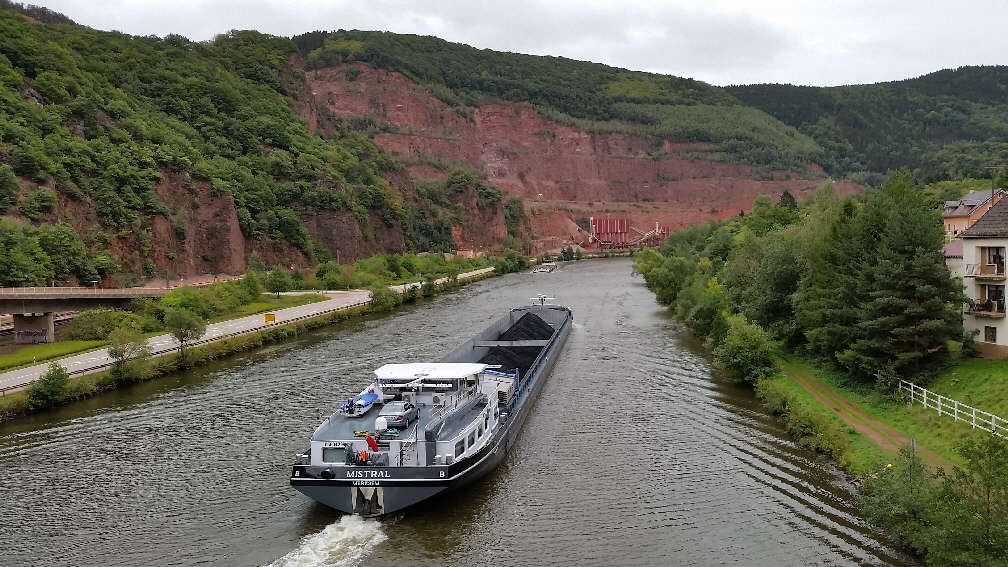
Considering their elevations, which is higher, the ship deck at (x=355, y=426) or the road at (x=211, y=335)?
the road at (x=211, y=335)

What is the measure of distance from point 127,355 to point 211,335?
10913 mm

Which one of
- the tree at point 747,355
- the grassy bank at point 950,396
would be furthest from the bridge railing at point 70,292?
the grassy bank at point 950,396

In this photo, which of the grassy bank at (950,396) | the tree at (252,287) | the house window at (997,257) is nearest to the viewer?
the grassy bank at (950,396)

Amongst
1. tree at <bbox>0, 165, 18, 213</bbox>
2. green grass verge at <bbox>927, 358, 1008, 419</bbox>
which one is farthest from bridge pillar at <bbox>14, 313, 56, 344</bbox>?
green grass verge at <bbox>927, 358, 1008, 419</bbox>

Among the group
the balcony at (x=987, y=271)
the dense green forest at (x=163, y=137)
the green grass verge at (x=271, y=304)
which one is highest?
the dense green forest at (x=163, y=137)

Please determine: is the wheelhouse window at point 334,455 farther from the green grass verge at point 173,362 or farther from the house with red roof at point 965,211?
the house with red roof at point 965,211

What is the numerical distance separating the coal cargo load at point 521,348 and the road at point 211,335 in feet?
58.4

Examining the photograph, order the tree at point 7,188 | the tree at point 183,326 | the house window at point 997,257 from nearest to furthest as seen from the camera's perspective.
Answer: the house window at point 997,257 → the tree at point 183,326 → the tree at point 7,188

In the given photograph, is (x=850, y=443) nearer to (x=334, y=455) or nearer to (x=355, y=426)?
(x=355, y=426)

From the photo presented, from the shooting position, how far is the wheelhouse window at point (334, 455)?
22.7 metres

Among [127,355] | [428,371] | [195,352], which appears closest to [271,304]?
[195,352]

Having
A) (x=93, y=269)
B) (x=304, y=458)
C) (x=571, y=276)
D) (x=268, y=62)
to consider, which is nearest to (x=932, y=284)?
(x=304, y=458)

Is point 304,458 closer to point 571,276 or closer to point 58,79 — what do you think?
point 58,79

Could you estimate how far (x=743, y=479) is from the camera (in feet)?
82.7
